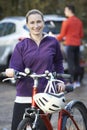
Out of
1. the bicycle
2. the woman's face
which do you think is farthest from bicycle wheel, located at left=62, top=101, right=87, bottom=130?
the woman's face

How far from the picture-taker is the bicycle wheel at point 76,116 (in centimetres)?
531

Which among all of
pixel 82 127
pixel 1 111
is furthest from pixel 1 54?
pixel 82 127

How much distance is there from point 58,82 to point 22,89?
14.1 inches

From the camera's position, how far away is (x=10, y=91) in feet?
38.8

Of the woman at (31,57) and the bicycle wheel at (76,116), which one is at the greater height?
the woman at (31,57)

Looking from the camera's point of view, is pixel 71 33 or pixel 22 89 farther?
pixel 71 33

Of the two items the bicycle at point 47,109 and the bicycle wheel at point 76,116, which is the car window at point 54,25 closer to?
the bicycle wheel at point 76,116

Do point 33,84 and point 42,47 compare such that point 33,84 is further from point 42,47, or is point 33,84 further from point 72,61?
point 72,61

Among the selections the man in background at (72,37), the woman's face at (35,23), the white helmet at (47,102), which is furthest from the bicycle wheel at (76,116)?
the man in background at (72,37)

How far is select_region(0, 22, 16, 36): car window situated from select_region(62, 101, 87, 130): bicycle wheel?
8.37m

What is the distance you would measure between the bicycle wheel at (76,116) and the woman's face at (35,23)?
790 mm

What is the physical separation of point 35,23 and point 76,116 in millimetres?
1094

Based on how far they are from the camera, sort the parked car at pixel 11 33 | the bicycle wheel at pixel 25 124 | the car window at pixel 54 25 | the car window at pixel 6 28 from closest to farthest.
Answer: the bicycle wheel at pixel 25 124 < the car window at pixel 54 25 < the parked car at pixel 11 33 < the car window at pixel 6 28

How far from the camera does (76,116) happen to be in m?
5.73
